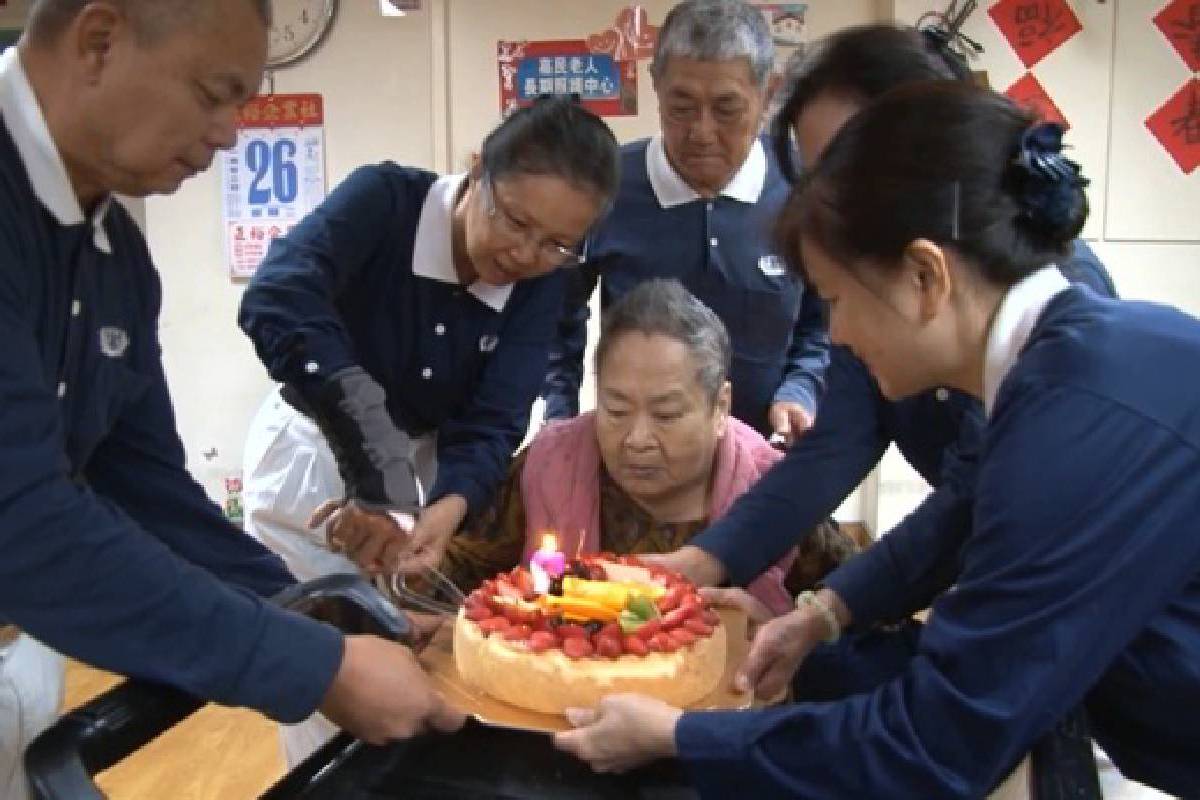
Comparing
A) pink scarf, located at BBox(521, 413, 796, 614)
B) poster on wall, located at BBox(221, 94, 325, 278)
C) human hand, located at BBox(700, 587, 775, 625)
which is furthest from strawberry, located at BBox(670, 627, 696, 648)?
poster on wall, located at BBox(221, 94, 325, 278)

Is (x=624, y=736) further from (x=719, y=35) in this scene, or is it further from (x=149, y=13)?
(x=719, y=35)

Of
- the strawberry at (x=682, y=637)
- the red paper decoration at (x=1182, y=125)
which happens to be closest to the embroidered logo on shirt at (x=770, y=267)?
the strawberry at (x=682, y=637)

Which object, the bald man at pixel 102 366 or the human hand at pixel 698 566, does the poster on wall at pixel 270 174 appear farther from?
the bald man at pixel 102 366

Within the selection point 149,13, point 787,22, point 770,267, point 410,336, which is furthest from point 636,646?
point 787,22

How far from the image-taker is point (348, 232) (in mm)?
1886

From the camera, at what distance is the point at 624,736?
1.17m

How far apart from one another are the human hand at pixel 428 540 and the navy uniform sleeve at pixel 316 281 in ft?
0.87

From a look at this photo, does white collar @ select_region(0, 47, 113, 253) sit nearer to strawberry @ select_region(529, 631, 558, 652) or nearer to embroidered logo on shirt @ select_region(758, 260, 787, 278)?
strawberry @ select_region(529, 631, 558, 652)

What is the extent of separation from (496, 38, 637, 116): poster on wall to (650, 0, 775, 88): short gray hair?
5.91ft

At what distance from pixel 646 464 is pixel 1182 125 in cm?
276

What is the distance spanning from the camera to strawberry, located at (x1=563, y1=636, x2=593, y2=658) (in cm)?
142

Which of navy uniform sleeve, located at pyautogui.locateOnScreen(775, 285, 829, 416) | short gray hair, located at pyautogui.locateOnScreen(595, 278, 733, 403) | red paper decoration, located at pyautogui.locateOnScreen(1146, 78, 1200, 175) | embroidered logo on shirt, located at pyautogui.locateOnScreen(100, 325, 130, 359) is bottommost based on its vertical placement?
navy uniform sleeve, located at pyautogui.locateOnScreen(775, 285, 829, 416)

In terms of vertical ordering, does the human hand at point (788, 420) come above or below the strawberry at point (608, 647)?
above

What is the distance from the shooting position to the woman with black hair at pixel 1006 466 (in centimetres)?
91
